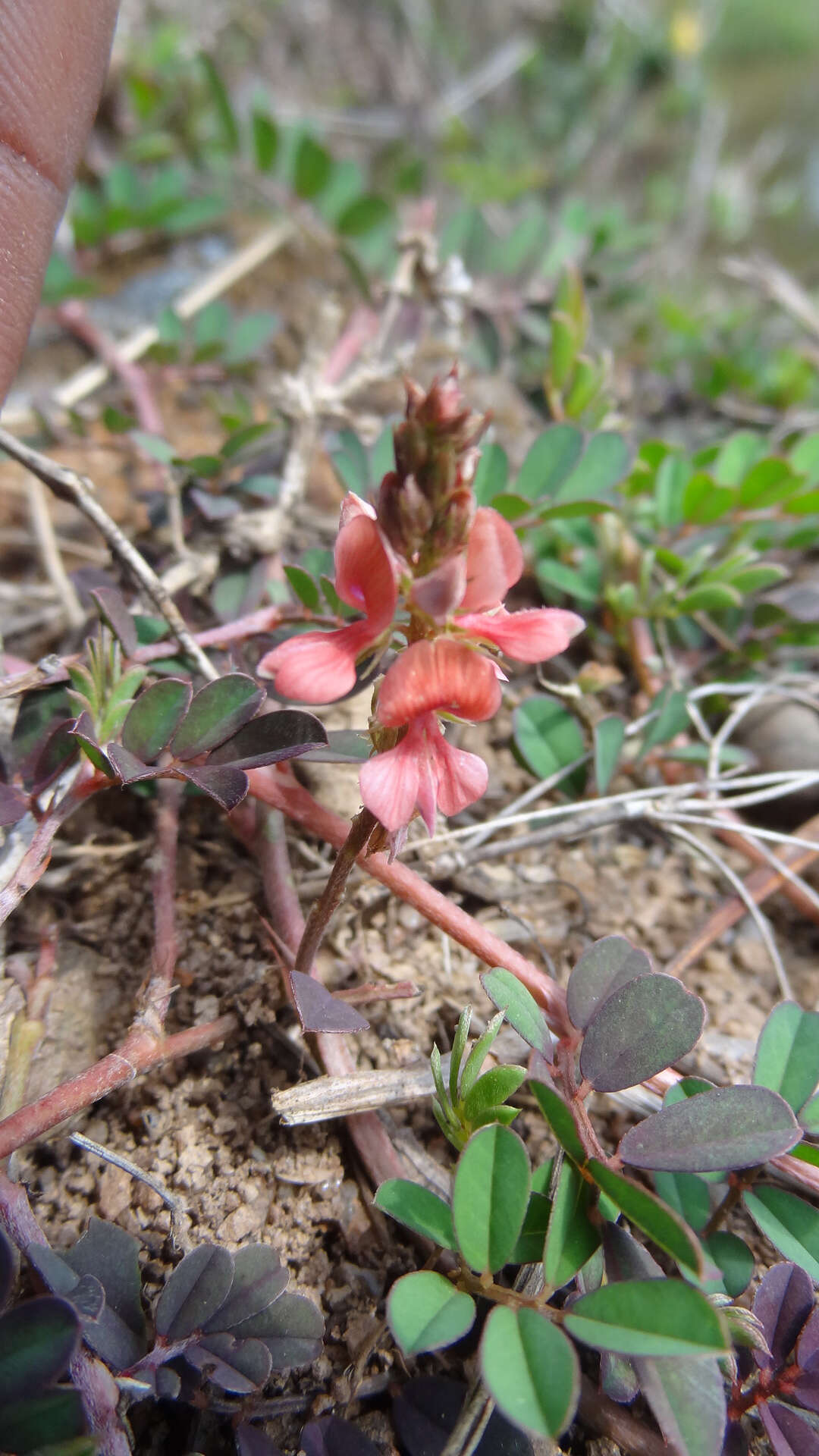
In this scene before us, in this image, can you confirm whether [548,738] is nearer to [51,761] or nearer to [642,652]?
[642,652]

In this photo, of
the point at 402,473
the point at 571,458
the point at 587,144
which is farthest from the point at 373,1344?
the point at 587,144

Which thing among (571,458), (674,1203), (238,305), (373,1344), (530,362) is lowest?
(373,1344)

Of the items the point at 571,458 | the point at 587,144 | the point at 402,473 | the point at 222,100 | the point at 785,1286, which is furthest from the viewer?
the point at 587,144

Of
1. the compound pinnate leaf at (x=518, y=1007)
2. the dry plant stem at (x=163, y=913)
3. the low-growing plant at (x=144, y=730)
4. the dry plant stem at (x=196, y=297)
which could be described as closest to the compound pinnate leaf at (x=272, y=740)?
the low-growing plant at (x=144, y=730)

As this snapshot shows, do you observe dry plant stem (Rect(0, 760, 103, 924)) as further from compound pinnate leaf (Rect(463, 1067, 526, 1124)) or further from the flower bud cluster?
compound pinnate leaf (Rect(463, 1067, 526, 1124))

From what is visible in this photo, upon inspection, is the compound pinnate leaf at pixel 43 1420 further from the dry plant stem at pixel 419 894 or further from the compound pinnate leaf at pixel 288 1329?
the dry plant stem at pixel 419 894

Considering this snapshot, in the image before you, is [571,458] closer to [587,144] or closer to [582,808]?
[582,808]

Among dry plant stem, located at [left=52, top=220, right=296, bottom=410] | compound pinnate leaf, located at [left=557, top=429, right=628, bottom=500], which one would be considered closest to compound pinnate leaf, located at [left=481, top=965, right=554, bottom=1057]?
compound pinnate leaf, located at [left=557, top=429, right=628, bottom=500]
